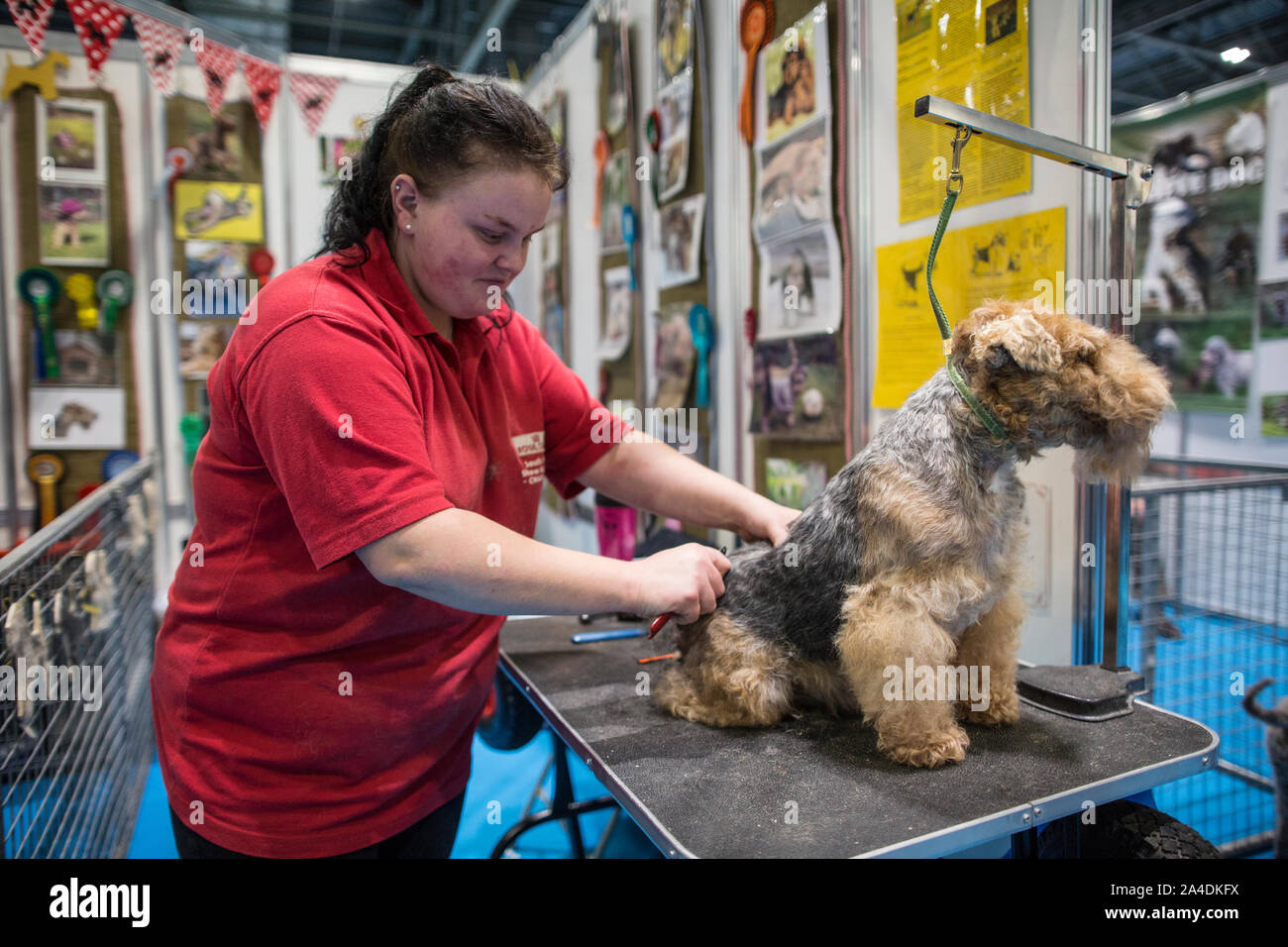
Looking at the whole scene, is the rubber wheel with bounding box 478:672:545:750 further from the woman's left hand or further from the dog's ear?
the dog's ear

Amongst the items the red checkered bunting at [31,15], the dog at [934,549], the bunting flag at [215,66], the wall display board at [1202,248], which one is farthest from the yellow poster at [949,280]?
the bunting flag at [215,66]

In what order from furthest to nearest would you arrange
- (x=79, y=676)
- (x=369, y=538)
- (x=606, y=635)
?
(x=79, y=676) < (x=606, y=635) < (x=369, y=538)

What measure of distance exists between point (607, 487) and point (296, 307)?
0.79 metres

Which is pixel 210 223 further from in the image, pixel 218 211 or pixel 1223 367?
pixel 1223 367

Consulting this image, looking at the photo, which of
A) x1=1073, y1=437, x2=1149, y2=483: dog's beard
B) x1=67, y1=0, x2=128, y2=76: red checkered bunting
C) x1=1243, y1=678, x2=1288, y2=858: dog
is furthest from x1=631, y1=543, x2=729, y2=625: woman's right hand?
x1=67, y1=0, x2=128, y2=76: red checkered bunting

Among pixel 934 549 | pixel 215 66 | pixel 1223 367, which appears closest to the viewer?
pixel 934 549

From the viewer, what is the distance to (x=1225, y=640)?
3578 mm

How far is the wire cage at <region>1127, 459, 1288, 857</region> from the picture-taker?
2.36 metres

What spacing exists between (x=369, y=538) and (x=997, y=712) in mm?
1010

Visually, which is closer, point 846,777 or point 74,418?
point 846,777

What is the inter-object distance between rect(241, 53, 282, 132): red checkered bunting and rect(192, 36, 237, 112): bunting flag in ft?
0.24

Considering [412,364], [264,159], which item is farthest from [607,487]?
[264,159]

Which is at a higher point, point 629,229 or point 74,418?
point 629,229

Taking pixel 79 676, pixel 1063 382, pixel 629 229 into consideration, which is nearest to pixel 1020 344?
pixel 1063 382
